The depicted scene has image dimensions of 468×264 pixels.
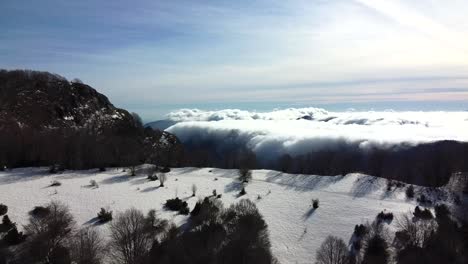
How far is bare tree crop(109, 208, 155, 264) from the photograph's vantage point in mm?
25875

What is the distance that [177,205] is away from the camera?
37.9 metres

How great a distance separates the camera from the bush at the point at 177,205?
3712 cm

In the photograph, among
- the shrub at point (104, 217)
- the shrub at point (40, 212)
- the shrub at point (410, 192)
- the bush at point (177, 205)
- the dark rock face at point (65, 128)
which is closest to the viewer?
the shrub at point (40, 212)

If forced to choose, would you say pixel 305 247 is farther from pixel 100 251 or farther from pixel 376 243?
pixel 100 251

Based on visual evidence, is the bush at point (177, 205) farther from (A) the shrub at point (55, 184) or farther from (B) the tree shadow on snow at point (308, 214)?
(A) the shrub at point (55, 184)

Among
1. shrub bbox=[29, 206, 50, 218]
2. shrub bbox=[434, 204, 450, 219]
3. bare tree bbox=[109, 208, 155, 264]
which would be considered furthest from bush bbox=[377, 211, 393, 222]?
shrub bbox=[29, 206, 50, 218]

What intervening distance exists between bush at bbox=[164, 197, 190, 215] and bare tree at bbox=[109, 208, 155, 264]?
7775mm

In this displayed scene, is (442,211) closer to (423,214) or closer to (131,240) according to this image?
(423,214)

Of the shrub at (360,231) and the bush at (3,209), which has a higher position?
the bush at (3,209)

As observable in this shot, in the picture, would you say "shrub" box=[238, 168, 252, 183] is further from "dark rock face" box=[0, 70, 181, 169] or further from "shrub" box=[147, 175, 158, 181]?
"dark rock face" box=[0, 70, 181, 169]

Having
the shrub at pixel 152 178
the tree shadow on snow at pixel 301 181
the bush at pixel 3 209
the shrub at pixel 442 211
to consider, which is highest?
the bush at pixel 3 209

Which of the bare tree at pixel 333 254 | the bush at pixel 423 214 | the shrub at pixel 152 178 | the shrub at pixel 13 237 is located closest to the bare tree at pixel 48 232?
the shrub at pixel 13 237

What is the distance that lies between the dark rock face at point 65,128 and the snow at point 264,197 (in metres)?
6.40

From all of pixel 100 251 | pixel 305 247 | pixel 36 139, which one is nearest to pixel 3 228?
pixel 100 251
